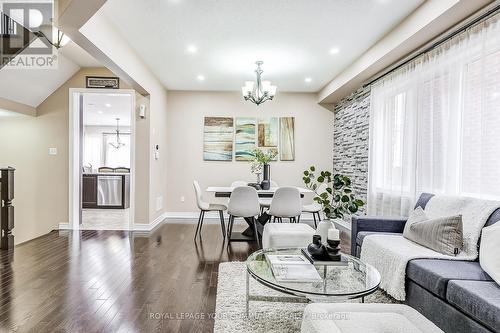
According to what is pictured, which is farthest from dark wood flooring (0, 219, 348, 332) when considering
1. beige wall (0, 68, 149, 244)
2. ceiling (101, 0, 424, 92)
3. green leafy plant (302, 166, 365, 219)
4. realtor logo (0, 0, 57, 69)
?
ceiling (101, 0, 424, 92)

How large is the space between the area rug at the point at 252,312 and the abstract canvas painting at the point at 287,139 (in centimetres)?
380

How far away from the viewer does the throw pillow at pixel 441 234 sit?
2264mm

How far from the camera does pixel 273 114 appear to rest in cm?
626

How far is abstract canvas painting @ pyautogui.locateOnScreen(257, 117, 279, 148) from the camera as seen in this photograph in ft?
20.5

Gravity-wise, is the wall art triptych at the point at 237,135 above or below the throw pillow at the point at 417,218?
above

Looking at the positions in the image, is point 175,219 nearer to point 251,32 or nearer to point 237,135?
point 237,135

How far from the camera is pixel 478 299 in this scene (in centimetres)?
156

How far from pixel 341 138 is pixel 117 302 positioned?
16.0 feet

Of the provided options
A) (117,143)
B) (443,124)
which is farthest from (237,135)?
(117,143)

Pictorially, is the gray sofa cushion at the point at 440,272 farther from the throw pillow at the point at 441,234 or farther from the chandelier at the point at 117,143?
the chandelier at the point at 117,143

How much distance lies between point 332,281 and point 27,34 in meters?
4.51

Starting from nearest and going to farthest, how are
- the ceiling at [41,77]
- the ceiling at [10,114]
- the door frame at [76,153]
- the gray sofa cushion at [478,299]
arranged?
the gray sofa cushion at [478,299], the ceiling at [41,77], the ceiling at [10,114], the door frame at [76,153]

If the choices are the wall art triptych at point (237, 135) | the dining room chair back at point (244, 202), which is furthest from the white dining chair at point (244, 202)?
the wall art triptych at point (237, 135)

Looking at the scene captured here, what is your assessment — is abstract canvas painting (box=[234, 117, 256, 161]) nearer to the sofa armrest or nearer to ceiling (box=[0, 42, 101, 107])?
ceiling (box=[0, 42, 101, 107])
